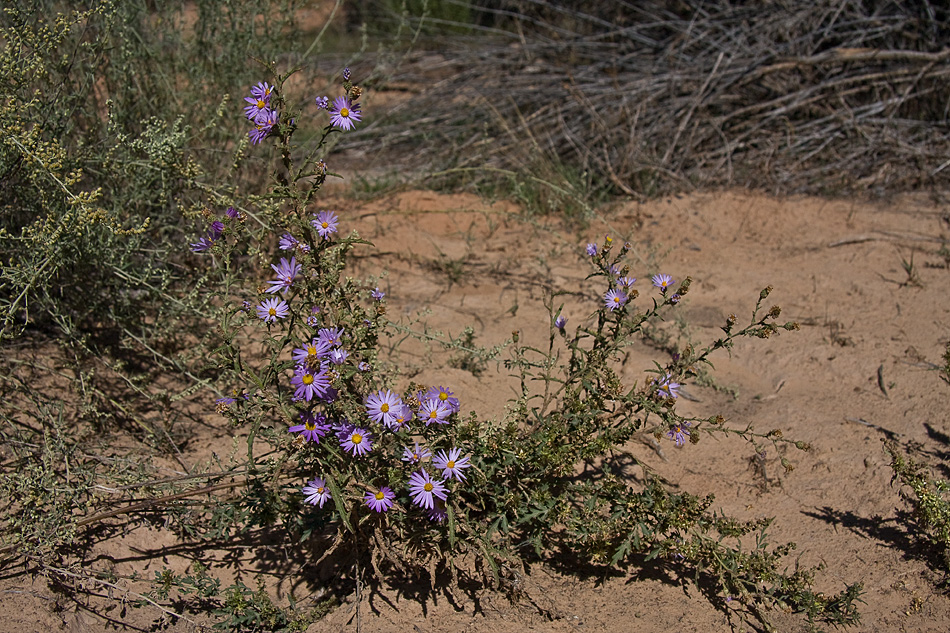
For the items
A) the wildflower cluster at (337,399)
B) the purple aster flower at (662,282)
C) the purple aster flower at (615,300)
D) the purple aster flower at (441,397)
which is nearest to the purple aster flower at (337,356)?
the wildflower cluster at (337,399)

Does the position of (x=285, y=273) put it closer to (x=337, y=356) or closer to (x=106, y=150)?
(x=337, y=356)

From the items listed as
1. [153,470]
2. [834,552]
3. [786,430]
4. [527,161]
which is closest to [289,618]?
[153,470]

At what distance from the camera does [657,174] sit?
190 inches

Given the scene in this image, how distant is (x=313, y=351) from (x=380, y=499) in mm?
405

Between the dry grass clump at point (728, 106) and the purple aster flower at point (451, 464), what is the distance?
294 cm

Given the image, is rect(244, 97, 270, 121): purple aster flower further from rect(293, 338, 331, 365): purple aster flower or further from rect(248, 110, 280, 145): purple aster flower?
rect(293, 338, 331, 365): purple aster flower

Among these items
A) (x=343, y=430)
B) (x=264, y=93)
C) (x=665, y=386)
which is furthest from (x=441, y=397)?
(x=264, y=93)

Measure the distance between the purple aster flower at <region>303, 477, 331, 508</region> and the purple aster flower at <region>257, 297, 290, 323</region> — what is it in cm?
42

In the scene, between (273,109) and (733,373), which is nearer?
(273,109)

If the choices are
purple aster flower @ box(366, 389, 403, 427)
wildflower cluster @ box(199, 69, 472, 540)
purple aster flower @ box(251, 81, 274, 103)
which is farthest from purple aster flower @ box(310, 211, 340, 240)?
purple aster flower @ box(366, 389, 403, 427)

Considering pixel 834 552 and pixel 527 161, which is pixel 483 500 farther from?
pixel 527 161

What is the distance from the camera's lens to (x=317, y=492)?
1.99m

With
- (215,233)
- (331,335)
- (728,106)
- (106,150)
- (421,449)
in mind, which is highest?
(728,106)

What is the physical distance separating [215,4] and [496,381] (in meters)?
2.44
